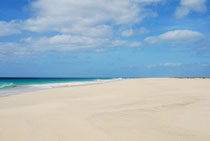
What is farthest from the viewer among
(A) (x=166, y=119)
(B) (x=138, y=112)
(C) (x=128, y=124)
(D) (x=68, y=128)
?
(B) (x=138, y=112)

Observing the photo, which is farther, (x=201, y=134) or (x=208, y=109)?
(x=208, y=109)

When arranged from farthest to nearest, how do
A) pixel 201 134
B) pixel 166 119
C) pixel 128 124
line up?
pixel 166 119 → pixel 128 124 → pixel 201 134

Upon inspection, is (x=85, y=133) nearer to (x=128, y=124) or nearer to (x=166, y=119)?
(x=128, y=124)

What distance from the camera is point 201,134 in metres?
3.71

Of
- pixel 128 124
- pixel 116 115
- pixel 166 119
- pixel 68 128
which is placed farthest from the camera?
pixel 116 115

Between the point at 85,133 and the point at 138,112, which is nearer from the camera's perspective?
the point at 85,133

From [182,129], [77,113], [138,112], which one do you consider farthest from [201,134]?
[77,113]

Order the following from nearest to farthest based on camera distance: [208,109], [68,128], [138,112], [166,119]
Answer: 1. [68,128]
2. [166,119]
3. [138,112]
4. [208,109]

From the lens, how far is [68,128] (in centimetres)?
397

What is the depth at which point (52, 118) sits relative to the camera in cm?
477

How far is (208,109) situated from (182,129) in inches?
99.1

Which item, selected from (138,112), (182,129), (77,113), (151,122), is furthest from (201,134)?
(77,113)

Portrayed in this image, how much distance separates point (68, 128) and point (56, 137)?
19.9 inches

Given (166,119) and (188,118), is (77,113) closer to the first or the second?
(166,119)
